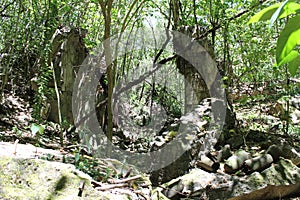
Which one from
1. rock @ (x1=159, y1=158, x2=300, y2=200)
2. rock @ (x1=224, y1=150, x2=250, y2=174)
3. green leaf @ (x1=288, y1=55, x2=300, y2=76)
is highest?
green leaf @ (x1=288, y1=55, x2=300, y2=76)

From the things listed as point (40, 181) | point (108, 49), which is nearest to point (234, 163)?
point (108, 49)

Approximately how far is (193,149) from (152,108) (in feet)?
10.9

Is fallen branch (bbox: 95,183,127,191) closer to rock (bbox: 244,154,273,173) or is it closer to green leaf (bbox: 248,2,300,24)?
green leaf (bbox: 248,2,300,24)

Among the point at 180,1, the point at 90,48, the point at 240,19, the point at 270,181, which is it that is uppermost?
the point at 180,1

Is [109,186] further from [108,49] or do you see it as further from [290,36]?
[108,49]

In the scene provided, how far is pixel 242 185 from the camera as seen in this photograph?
2.86m

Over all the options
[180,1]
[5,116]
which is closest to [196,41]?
[180,1]

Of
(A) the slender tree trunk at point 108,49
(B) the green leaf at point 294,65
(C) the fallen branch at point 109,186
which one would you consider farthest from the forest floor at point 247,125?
(B) the green leaf at point 294,65

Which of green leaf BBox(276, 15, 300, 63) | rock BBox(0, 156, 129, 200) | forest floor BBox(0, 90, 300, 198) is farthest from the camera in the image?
forest floor BBox(0, 90, 300, 198)

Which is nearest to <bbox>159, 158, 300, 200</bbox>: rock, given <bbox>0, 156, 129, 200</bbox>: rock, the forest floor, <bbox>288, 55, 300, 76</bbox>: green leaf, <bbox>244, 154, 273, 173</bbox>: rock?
<bbox>244, 154, 273, 173</bbox>: rock

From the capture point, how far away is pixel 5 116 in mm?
5133

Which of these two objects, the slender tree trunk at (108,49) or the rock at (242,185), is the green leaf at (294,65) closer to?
the rock at (242,185)

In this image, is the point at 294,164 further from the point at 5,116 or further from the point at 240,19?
the point at 5,116

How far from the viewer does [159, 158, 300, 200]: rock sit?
2.81 metres
